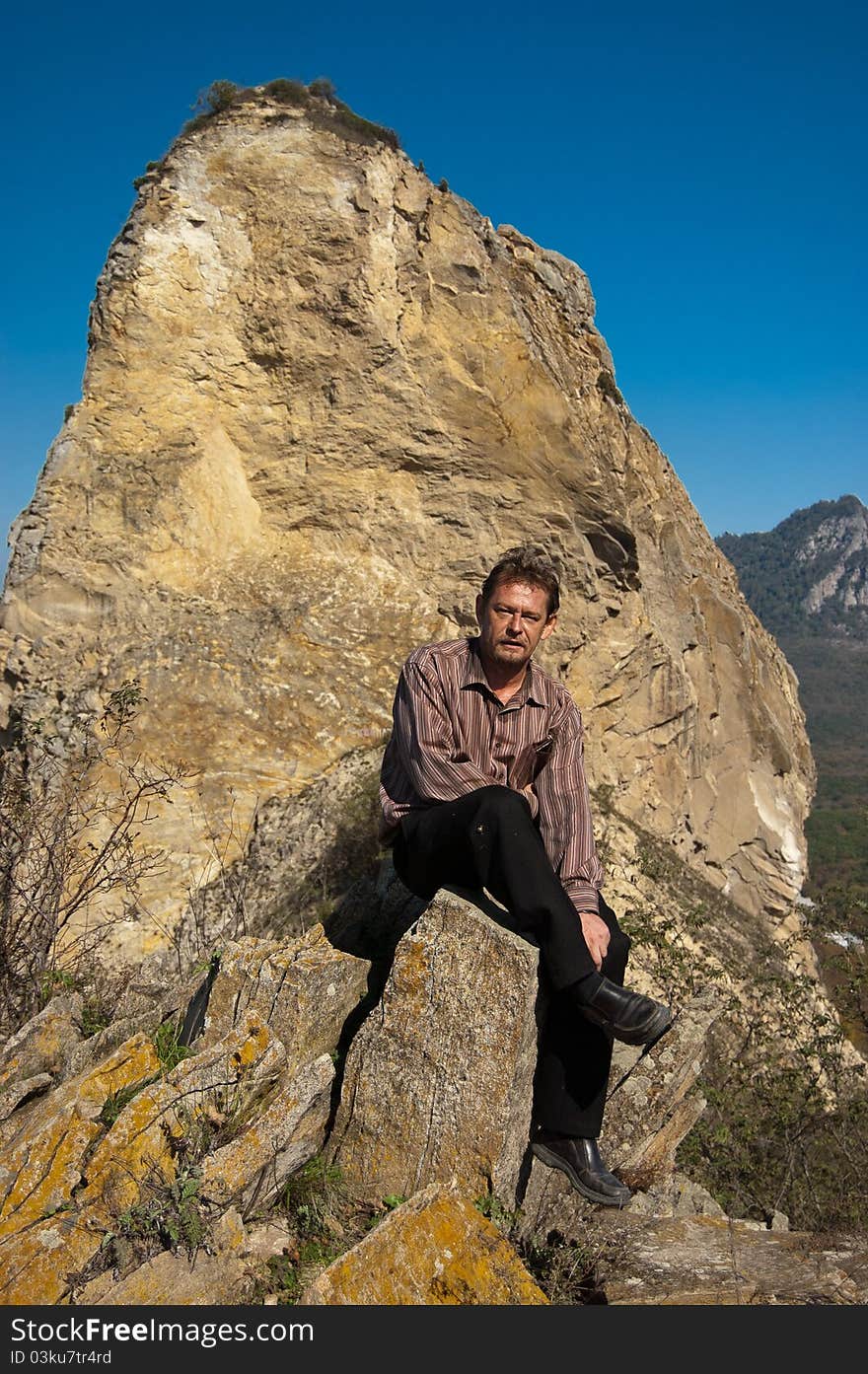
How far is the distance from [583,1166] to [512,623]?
223cm

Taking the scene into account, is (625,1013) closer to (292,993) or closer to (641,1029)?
(641,1029)

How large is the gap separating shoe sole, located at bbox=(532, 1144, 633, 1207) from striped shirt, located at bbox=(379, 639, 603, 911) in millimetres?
1083

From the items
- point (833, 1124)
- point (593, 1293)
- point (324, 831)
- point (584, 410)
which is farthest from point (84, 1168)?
point (584, 410)

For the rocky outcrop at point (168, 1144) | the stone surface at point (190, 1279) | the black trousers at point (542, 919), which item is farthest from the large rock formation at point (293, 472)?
the stone surface at point (190, 1279)

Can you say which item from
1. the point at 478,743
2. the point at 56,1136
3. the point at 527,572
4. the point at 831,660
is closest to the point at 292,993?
the point at 56,1136

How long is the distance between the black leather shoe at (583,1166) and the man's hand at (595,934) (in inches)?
28.5

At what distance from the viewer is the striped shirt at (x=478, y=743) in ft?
11.9

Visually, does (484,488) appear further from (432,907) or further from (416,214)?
(432,907)

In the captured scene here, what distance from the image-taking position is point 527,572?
12.4ft

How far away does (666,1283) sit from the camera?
2881 millimetres

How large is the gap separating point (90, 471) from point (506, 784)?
26.2 ft

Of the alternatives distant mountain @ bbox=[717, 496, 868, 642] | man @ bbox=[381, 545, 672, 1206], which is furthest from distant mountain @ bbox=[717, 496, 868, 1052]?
man @ bbox=[381, 545, 672, 1206]

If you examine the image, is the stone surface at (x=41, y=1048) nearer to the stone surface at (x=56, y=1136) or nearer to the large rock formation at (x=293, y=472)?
the stone surface at (x=56, y=1136)

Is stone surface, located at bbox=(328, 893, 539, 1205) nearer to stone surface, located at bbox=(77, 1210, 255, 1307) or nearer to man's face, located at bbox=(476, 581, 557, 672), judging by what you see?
stone surface, located at bbox=(77, 1210, 255, 1307)
